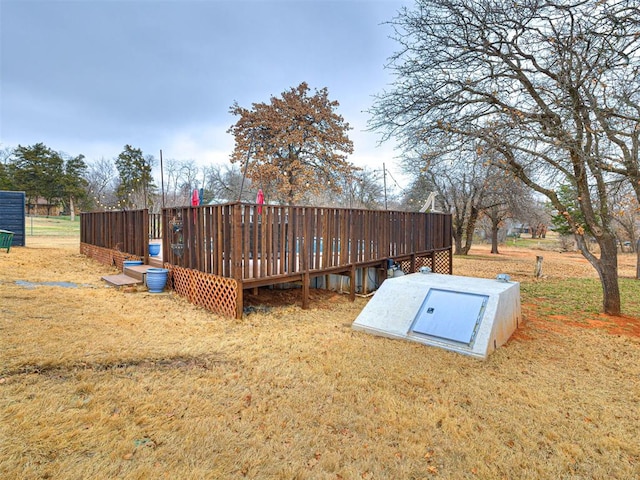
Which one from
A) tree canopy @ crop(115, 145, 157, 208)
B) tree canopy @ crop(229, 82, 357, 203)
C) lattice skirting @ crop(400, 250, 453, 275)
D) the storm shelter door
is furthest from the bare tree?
the storm shelter door

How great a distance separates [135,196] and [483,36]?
33.3 metres

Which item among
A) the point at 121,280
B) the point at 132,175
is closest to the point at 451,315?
the point at 121,280

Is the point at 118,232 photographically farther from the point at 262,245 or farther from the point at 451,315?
the point at 451,315

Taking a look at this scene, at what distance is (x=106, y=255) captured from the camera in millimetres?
10289

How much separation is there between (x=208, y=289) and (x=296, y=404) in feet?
11.4

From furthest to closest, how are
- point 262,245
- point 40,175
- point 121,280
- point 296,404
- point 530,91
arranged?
point 40,175 < point 121,280 < point 530,91 < point 262,245 < point 296,404

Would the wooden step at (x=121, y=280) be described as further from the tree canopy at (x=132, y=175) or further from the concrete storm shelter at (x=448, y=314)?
the tree canopy at (x=132, y=175)

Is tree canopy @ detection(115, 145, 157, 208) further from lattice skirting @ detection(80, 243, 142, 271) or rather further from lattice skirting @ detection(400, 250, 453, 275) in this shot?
lattice skirting @ detection(400, 250, 453, 275)

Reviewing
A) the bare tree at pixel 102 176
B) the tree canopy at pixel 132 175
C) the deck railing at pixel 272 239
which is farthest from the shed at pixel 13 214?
the bare tree at pixel 102 176

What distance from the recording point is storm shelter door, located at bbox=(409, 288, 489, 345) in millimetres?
4090

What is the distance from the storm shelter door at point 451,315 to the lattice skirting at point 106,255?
711 cm

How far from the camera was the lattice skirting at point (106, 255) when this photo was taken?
30.0ft

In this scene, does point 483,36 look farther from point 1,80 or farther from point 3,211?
point 1,80

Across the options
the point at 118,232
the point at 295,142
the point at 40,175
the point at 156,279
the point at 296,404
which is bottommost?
the point at 296,404
